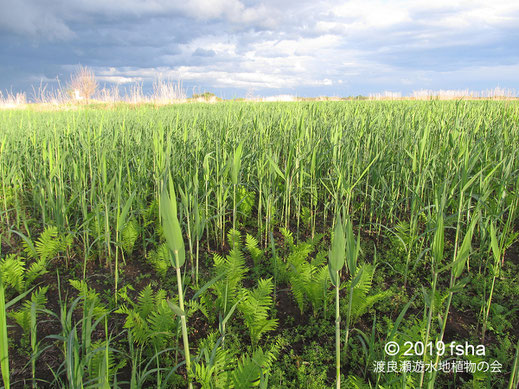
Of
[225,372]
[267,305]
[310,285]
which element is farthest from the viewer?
[267,305]

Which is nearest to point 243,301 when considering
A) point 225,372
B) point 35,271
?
point 225,372

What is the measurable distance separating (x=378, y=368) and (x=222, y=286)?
738mm

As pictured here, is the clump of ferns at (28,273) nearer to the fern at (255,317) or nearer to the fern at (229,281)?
the fern at (229,281)

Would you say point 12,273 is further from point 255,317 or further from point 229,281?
point 255,317

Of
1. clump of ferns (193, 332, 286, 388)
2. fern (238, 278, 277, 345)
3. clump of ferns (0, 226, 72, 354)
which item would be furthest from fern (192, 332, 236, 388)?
clump of ferns (0, 226, 72, 354)

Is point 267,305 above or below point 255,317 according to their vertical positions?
below

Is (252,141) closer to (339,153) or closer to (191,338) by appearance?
(339,153)

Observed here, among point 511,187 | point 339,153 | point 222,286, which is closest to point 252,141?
point 339,153

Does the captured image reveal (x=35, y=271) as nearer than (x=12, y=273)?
No

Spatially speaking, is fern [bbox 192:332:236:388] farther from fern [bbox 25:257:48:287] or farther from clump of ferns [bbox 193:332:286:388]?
fern [bbox 25:257:48:287]

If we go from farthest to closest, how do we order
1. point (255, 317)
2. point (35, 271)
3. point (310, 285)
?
1. point (35, 271)
2. point (310, 285)
3. point (255, 317)

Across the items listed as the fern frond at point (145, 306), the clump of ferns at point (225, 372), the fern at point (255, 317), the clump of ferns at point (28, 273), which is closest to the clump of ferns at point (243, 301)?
the fern at point (255, 317)

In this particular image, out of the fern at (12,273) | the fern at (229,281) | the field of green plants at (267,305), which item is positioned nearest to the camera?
the field of green plants at (267,305)

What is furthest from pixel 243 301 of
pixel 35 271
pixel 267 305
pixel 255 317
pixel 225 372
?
pixel 35 271
